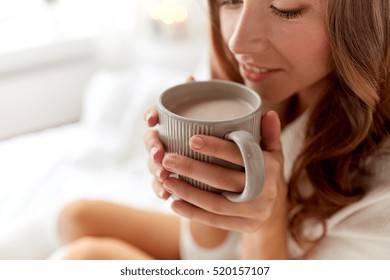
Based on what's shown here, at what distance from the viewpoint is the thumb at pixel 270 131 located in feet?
1.90

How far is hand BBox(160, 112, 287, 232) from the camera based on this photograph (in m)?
0.51

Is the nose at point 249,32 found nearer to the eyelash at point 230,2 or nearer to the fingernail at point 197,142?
the eyelash at point 230,2

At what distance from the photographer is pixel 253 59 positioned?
0.66m

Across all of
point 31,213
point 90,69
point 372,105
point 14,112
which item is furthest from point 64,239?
point 90,69

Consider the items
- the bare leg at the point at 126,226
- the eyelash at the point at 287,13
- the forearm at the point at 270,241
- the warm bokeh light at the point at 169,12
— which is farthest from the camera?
the warm bokeh light at the point at 169,12

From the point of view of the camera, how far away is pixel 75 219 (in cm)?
96

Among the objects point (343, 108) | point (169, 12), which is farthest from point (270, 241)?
point (169, 12)

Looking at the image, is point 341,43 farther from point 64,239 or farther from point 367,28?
point 64,239

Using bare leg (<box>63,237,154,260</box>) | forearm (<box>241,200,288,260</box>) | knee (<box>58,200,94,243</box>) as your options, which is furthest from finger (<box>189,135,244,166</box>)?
knee (<box>58,200,94,243</box>)

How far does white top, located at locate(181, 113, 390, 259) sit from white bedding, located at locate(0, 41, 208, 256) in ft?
1.39

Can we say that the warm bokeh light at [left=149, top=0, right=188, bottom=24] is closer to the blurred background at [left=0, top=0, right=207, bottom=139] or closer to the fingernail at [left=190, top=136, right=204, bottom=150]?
the blurred background at [left=0, top=0, right=207, bottom=139]

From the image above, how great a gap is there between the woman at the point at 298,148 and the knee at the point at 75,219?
3.2 inches

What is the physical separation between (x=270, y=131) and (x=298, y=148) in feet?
0.76

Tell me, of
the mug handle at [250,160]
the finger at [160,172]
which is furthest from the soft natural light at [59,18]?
the mug handle at [250,160]
